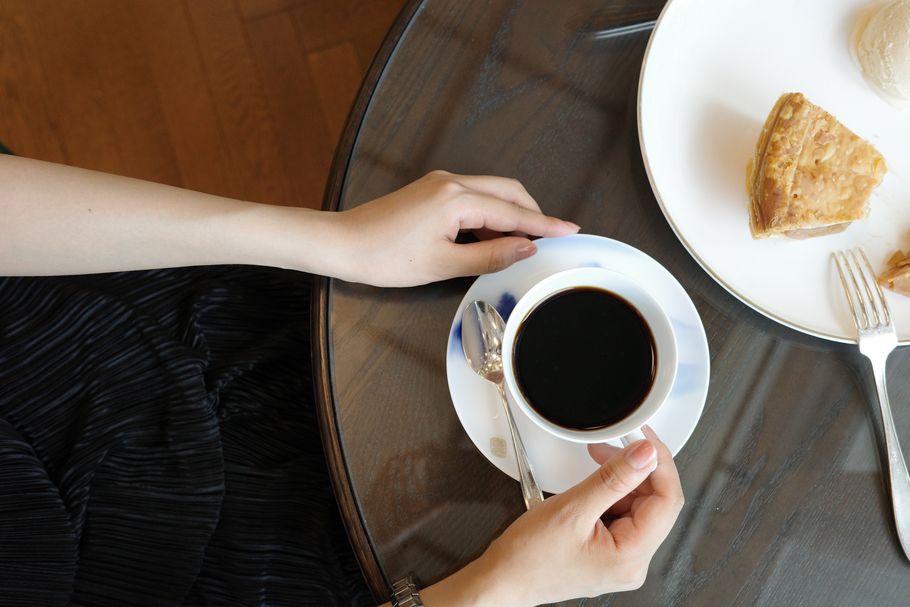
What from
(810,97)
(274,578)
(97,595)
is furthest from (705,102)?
(97,595)

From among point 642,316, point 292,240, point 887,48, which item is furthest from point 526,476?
point 887,48

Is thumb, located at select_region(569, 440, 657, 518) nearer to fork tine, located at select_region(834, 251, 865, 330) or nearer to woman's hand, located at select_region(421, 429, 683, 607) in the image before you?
woman's hand, located at select_region(421, 429, 683, 607)

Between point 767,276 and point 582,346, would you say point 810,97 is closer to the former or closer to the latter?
point 767,276

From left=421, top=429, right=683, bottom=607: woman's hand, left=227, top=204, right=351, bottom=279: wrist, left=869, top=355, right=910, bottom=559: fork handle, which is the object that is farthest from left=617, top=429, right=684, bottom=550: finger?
left=227, top=204, right=351, bottom=279: wrist

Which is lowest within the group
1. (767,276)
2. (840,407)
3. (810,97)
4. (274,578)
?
(274,578)

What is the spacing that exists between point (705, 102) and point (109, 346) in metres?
0.79

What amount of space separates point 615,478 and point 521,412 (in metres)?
0.13

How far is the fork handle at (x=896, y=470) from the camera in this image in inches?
27.5

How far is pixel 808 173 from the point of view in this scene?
2.45ft

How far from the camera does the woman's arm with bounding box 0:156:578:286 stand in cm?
73

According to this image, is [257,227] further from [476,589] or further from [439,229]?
[476,589]

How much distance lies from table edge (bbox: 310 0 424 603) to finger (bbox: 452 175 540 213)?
133 millimetres

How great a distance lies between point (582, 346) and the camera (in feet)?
2.43

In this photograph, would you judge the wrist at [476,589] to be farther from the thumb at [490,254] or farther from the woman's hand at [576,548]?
the thumb at [490,254]
